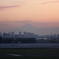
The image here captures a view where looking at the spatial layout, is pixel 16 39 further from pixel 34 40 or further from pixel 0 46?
pixel 0 46
